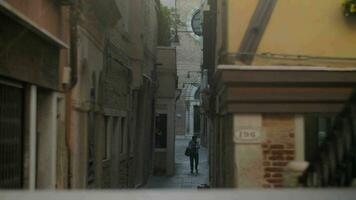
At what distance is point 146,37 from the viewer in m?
3.62

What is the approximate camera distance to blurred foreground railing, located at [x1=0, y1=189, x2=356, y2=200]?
1.28 m

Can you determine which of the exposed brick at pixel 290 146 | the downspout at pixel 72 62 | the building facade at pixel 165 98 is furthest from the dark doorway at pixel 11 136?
the building facade at pixel 165 98

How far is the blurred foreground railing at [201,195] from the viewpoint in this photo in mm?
1275

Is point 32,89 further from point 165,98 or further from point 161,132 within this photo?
point 161,132

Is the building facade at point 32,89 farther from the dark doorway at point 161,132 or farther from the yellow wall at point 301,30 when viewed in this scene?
the dark doorway at point 161,132

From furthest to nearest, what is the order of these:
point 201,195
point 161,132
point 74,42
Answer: point 161,132
point 74,42
point 201,195

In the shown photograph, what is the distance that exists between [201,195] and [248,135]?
74 centimetres

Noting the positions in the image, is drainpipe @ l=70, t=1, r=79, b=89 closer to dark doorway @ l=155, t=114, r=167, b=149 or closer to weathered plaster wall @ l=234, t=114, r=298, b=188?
weathered plaster wall @ l=234, t=114, r=298, b=188

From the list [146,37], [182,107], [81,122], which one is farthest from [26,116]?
[146,37]

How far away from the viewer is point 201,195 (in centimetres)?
128

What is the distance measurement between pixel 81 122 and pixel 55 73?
20cm

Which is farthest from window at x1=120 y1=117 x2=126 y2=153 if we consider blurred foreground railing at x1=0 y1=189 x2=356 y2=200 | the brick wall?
blurred foreground railing at x1=0 y1=189 x2=356 y2=200

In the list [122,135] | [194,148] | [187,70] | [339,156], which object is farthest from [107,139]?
[339,156]

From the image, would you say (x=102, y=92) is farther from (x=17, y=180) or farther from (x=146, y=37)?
(x=146, y=37)
